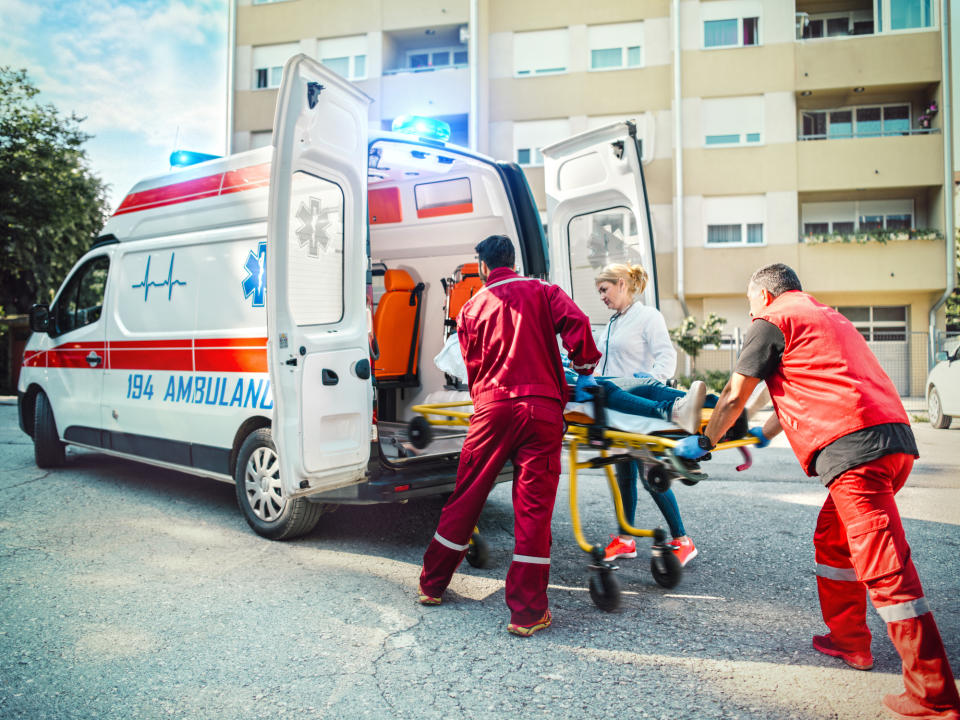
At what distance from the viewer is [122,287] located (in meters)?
5.88

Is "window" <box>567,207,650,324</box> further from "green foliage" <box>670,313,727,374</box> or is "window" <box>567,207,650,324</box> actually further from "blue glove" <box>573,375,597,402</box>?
"green foliage" <box>670,313,727,374</box>

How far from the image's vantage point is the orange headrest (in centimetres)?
664

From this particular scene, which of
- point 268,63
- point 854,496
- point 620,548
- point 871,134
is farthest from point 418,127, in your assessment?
point 268,63

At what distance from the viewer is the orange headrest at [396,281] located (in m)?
6.64

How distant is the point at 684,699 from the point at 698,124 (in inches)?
794

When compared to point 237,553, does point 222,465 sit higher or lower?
higher

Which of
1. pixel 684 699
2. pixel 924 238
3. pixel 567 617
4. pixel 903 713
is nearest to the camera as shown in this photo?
pixel 903 713

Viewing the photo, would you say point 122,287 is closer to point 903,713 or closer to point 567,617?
point 567,617

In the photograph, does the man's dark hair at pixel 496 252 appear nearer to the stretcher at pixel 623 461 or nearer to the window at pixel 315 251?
the stretcher at pixel 623 461

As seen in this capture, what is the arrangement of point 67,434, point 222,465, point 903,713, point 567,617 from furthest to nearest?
1. point 67,434
2. point 222,465
3. point 567,617
4. point 903,713

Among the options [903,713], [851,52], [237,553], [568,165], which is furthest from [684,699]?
[851,52]

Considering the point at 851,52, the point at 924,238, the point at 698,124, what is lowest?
the point at 924,238

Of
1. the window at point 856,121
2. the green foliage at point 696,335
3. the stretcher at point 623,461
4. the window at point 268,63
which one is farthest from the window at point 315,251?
the window at point 268,63

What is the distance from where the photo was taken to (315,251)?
170 inches
